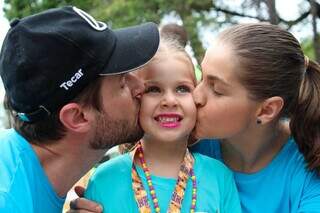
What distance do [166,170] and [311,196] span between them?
0.60 m

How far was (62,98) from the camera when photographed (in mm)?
2090

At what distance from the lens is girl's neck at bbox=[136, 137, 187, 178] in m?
2.29

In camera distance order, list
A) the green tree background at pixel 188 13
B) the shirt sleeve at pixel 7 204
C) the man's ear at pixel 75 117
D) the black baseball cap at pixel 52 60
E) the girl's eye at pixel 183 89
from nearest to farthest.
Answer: the shirt sleeve at pixel 7 204, the black baseball cap at pixel 52 60, the man's ear at pixel 75 117, the girl's eye at pixel 183 89, the green tree background at pixel 188 13

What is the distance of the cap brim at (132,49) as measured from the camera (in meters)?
2.17

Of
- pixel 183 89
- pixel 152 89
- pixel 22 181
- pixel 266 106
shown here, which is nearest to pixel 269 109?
pixel 266 106

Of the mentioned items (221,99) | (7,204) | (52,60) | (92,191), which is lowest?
(92,191)

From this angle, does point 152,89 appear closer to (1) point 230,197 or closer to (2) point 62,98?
(2) point 62,98

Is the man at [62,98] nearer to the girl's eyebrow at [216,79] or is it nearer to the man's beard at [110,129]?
the man's beard at [110,129]

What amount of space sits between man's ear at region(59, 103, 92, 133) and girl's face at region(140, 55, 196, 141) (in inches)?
8.9

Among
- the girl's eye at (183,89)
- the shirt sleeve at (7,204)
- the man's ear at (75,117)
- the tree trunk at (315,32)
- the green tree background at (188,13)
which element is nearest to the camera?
the shirt sleeve at (7,204)

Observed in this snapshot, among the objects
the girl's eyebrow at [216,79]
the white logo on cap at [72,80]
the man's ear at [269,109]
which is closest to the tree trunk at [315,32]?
the man's ear at [269,109]

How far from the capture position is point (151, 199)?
2.18 metres

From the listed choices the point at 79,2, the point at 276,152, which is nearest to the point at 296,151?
the point at 276,152

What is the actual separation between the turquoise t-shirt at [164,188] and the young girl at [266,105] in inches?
3.7
